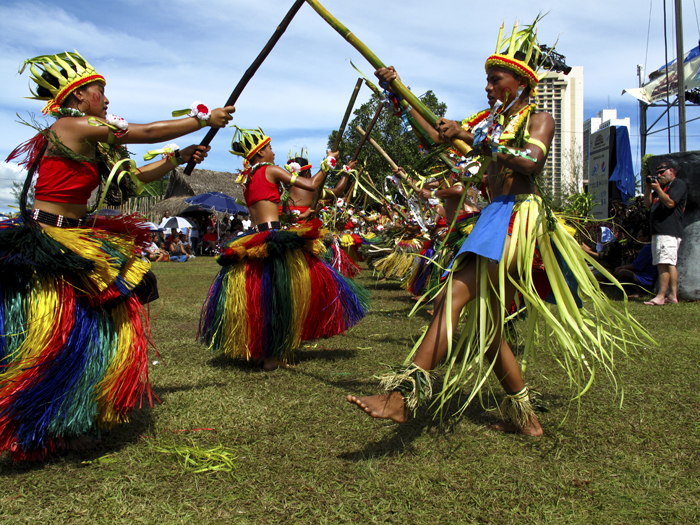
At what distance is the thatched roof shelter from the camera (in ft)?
87.1

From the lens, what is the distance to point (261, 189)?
13.9ft

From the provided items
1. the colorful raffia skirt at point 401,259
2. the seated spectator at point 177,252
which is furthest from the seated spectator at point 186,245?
the colorful raffia skirt at point 401,259

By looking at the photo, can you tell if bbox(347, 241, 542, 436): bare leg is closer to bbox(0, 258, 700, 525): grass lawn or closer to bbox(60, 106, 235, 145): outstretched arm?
bbox(0, 258, 700, 525): grass lawn

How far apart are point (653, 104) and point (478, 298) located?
17.0m

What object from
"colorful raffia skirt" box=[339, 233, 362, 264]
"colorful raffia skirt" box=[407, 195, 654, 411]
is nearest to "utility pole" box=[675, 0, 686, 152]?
"colorful raffia skirt" box=[339, 233, 362, 264]

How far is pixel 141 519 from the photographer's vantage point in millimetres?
1837

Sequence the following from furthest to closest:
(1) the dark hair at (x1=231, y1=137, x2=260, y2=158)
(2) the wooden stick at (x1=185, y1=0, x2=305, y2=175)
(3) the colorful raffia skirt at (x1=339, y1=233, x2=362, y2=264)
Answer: (3) the colorful raffia skirt at (x1=339, y1=233, x2=362, y2=264)
(1) the dark hair at (x1=231, y1=137, x2=260, y2=158)
(2) the wooden stick at (x1=185, y1=0, x2=305, y2=175)

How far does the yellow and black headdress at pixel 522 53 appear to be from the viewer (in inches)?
96.9

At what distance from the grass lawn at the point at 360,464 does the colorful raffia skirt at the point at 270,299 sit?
0.43 metres

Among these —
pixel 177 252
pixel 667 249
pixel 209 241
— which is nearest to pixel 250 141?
pixel 667 249

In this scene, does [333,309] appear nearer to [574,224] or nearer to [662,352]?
[574,224]

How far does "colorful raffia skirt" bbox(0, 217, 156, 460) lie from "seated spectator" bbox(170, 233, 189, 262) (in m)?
15.5

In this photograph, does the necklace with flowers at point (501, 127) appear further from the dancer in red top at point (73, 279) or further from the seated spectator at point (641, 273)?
the seated spectator at point (641, 273)

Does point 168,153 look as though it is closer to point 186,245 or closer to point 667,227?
point 667,227
